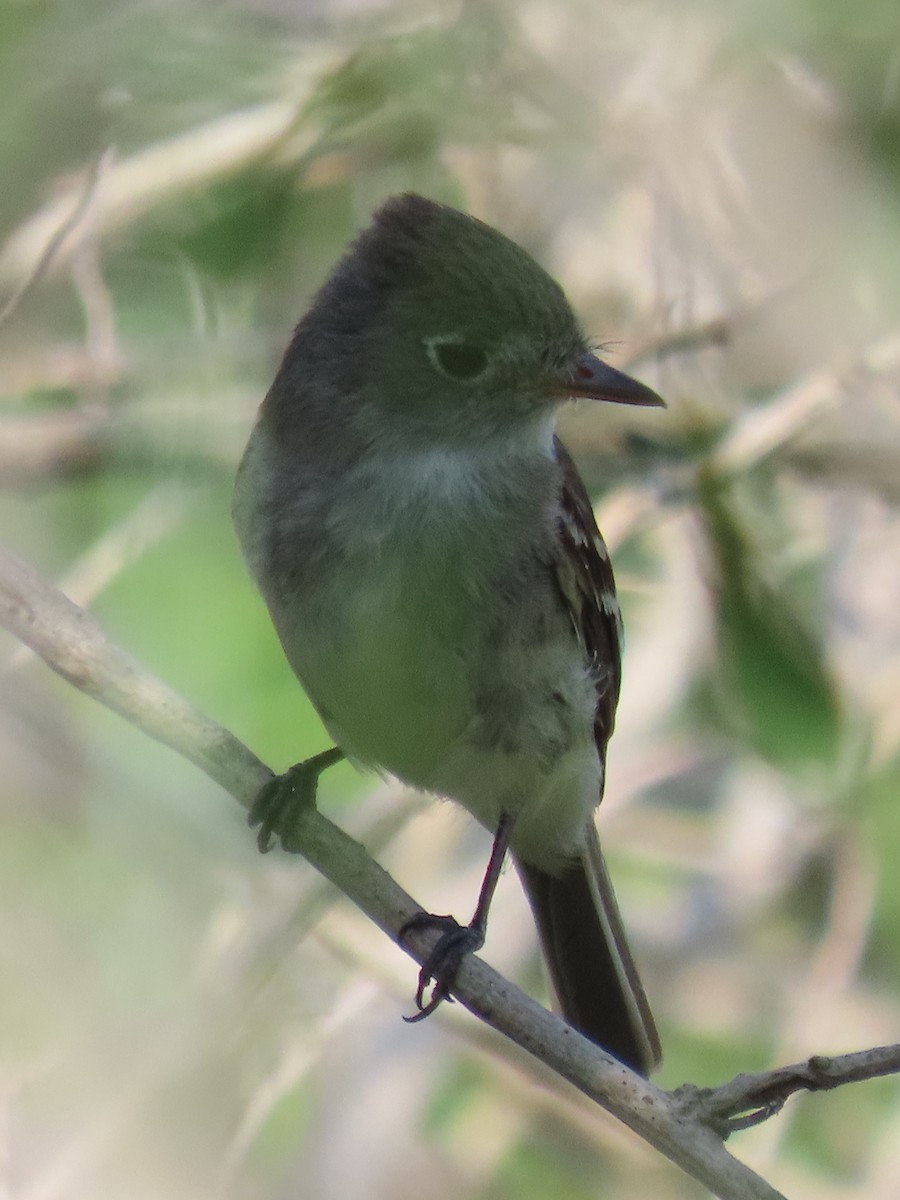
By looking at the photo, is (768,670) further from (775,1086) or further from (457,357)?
(775,1086)

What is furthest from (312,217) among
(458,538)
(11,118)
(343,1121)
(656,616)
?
(343,1121)

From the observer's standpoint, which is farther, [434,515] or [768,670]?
[768,670]

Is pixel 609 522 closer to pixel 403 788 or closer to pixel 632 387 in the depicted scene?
pixel 403 788

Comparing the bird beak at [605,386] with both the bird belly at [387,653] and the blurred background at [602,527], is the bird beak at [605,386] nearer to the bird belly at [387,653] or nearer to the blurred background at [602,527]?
the bird belly at [387,653]

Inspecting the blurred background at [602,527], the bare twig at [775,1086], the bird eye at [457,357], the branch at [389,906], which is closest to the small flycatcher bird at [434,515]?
the bird eye at [457,357]

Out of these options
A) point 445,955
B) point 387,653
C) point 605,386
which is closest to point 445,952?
point 445,955

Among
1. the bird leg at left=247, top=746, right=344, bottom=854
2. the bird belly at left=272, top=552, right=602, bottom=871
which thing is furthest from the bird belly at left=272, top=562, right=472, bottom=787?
the bird leg at left=247, top=746, right=344, bottom=854
